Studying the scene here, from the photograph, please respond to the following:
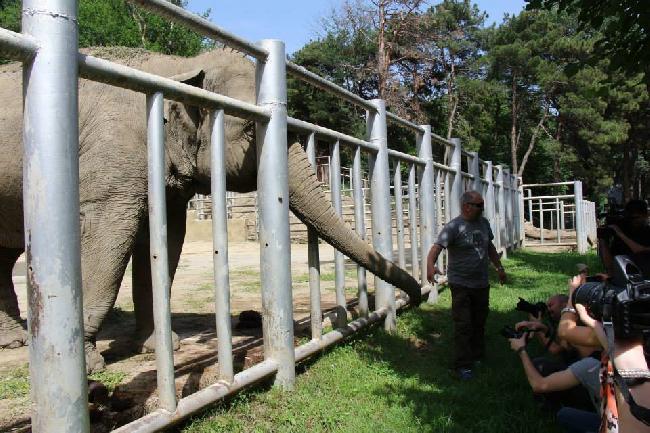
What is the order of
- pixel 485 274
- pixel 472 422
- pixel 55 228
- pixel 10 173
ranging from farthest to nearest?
pixel 485 274, pixel 10 173, pixel 472 422, pixel 55 228

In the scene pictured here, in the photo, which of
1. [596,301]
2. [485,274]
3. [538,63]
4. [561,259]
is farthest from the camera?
[538,63]

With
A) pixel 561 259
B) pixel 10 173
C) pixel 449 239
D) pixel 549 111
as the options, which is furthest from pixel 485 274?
pixel 549 111

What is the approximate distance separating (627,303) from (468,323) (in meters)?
3.18

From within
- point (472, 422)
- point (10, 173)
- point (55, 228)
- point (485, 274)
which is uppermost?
point (10, 173)

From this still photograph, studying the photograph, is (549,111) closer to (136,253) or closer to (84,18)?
(84,18)

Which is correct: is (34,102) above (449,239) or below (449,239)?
above

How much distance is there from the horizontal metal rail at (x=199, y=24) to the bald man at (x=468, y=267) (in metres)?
2.21

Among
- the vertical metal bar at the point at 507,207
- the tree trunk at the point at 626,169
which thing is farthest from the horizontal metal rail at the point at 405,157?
the tree trunk at the point at 626,169

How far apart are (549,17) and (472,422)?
38.4 meters

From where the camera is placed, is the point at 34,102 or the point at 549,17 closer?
the point at 34,102

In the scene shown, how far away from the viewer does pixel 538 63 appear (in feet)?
117

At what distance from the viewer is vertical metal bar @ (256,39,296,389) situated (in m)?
4.05

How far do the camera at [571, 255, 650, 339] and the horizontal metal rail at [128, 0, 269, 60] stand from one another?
2302mm

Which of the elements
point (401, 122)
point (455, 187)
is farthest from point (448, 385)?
point (455, 187)
